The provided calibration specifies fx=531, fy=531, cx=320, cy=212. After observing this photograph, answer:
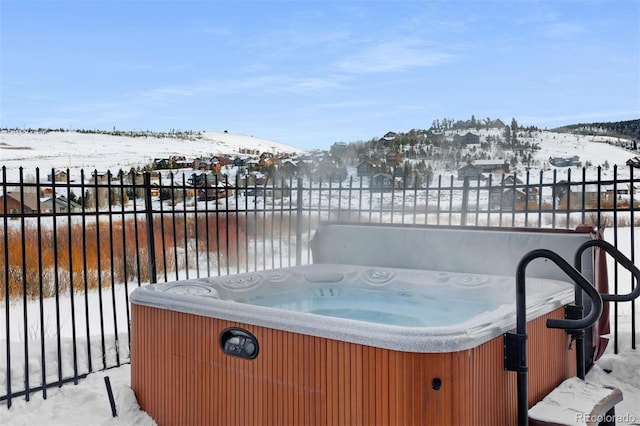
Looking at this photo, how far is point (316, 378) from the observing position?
222 cm

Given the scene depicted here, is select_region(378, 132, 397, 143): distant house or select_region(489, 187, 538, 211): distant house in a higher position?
select_region(378, 132, 397, 143): distant house

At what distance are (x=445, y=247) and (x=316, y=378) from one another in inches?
82.9

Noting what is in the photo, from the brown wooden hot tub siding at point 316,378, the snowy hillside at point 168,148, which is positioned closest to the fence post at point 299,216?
the brown wooden hot tub siding at point 316,378

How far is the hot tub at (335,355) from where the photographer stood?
1.98 metres

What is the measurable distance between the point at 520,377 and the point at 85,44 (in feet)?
19.8

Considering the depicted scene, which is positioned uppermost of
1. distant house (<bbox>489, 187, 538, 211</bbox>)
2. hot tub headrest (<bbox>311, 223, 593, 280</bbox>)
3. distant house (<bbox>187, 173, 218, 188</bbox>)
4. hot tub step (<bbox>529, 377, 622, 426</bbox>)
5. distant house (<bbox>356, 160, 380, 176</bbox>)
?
distant house (<bbox>356, 160, 380, 176</bbox>)

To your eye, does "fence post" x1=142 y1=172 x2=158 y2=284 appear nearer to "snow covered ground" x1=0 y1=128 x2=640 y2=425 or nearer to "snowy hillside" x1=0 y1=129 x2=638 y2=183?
"snow covered ground" x1=0 y1=128 x2=640 y2=425

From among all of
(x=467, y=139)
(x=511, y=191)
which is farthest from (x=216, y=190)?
(x=467, y=139)

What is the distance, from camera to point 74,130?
33.3 meters

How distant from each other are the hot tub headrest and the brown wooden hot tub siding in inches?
26.2

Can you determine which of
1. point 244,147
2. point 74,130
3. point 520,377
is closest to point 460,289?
point 520,377

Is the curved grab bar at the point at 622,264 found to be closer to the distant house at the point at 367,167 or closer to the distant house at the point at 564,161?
the distant house at the point at 367,167

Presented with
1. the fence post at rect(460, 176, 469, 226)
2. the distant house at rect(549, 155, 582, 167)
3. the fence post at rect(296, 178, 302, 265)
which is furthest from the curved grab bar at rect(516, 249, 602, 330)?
the distant house at rect(549, 155, 582, 167)

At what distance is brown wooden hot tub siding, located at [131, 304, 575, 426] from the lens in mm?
1972
